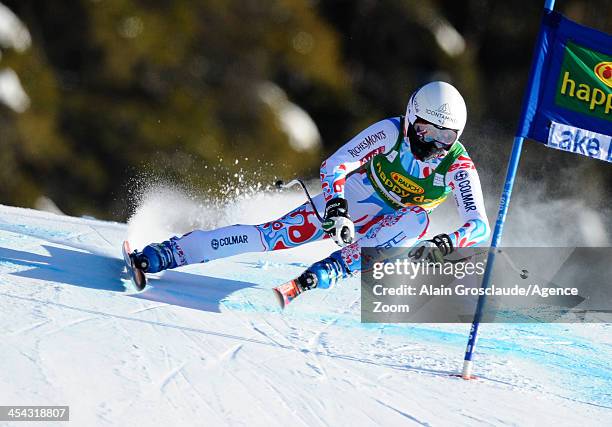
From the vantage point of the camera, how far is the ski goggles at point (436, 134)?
421 cm

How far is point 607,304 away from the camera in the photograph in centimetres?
567

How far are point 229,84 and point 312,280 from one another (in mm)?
4052

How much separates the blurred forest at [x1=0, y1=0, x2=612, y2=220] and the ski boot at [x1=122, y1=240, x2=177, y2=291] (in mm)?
3086

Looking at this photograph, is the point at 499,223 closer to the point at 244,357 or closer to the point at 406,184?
the point at 406,184

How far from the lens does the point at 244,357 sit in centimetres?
330

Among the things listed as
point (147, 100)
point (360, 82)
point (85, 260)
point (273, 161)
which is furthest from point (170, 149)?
point (85, 260)

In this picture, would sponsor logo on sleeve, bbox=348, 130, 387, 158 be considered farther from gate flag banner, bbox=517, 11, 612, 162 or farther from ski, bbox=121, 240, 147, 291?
ski, bbox=121, 240, 147, 291

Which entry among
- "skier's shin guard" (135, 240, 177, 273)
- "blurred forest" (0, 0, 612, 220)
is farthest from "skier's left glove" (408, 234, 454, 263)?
"blurred forest" (0, 0, 612, 220)

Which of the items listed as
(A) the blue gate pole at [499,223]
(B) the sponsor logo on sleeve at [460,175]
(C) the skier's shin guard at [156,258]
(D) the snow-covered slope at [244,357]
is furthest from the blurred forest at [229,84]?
(A) the blue gate pole at [499,223]

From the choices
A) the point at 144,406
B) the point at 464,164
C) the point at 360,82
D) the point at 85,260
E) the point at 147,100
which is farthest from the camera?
the point at 360,82

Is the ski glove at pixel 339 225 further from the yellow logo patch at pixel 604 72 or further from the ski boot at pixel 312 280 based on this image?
the yellow logo patch at pixel 604 72

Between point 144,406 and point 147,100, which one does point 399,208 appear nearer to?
point 144,406

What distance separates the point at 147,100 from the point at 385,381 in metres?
4.92

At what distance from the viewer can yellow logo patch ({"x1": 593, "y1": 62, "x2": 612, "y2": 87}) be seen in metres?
3.58
